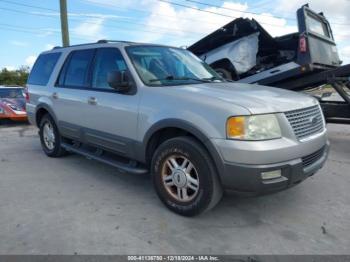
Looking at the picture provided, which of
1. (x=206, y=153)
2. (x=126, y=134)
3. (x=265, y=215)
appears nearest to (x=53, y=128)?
(x=126, y=134)

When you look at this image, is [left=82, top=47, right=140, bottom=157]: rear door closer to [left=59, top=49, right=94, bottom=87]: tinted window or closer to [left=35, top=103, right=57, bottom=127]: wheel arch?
[left=59, top=49, right=94, bottom=87]: tinted window

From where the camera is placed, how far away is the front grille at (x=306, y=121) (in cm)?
352

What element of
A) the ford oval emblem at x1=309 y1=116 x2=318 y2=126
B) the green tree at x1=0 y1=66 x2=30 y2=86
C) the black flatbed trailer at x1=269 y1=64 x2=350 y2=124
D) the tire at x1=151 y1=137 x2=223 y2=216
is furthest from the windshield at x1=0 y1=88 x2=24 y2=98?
the green tree at x1=0 y1=66 x2=30 y2=86

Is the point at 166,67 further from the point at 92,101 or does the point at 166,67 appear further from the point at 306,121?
the point at 306,121

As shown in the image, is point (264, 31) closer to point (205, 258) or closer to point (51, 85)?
point (51, 85)

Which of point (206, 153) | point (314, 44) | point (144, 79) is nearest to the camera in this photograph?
point (206, 153)

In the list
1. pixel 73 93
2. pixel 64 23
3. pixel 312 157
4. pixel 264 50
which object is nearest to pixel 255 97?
pixel 312 157

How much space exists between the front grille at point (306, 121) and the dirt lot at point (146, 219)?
91 centimetres

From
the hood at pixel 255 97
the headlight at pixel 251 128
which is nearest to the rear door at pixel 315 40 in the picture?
the hood at pixel 255 97

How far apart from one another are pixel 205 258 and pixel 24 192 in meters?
2.76

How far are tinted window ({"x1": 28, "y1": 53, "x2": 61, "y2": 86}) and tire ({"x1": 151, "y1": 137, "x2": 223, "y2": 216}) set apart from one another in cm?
322

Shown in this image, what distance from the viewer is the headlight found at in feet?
10.7

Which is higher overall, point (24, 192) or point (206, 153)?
point (206, 153)

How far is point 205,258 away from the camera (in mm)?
3008
